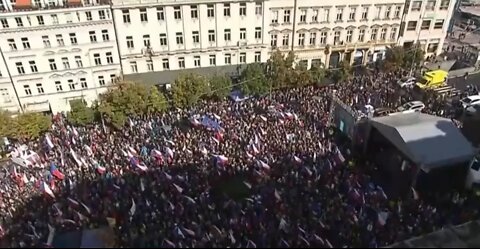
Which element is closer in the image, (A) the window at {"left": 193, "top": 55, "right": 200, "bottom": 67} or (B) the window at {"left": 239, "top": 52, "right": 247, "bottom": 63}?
(A) the window at {"left": 193, "top": 55, "right": 200, "bottom": 67}

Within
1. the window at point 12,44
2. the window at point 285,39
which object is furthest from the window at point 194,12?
the window at point 12,44

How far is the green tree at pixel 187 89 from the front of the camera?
40469 millimetres

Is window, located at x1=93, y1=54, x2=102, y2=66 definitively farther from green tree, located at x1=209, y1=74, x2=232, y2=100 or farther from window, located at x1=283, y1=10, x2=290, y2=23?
window, located at x1=283, y1=10, x2=290, y2=23

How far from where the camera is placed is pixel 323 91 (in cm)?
4469

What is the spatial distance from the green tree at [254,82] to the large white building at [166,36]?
126 inches

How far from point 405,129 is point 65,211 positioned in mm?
24484

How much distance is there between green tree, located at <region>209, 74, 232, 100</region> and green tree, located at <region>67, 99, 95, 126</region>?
39.1 ft

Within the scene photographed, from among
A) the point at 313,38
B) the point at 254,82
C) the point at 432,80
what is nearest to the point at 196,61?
the point at 254,82

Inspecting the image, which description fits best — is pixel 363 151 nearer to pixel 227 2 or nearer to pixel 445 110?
pixel 445 110

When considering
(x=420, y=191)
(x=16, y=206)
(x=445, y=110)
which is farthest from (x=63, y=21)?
(x=445, y=110)

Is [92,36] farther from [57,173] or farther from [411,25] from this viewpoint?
[411,25]

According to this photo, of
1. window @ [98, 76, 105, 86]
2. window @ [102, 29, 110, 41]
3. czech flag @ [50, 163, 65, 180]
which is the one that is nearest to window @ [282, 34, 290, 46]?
window @ [102, 29, 110, 41]

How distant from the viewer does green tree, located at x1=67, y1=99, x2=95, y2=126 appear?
39.2 metres

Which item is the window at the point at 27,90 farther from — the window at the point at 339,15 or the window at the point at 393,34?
the window at the point at 393,34
